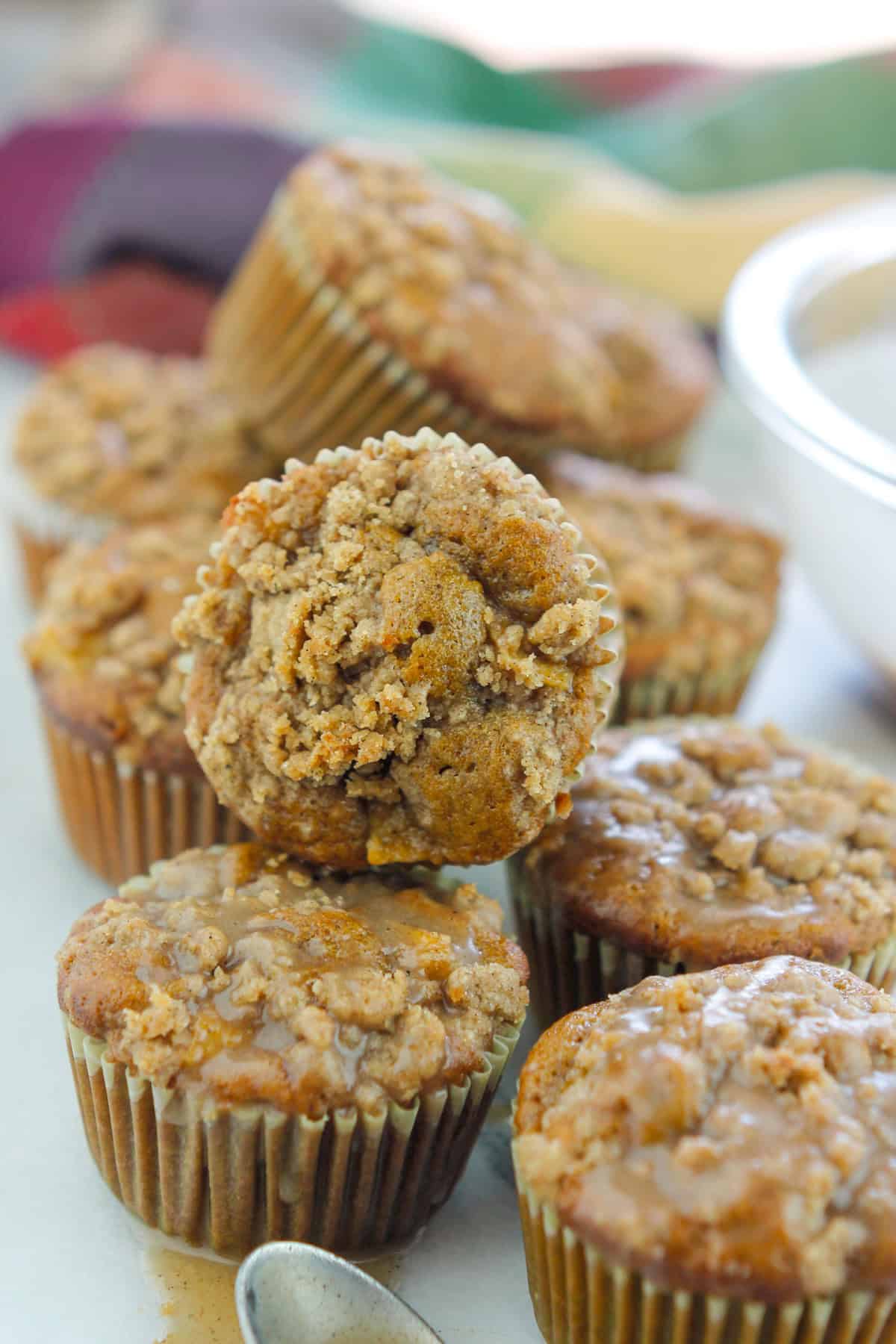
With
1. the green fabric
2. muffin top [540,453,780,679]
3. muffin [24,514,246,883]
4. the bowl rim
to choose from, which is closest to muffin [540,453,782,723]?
muffin top [540,453,780,679]

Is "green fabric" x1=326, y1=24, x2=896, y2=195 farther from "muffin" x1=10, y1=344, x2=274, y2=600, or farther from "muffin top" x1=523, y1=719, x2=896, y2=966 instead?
"muffin top" x1=523, y1=719, x2=896, y2=966

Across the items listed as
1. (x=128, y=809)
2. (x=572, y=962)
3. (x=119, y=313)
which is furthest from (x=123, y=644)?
(x=119, y=313)

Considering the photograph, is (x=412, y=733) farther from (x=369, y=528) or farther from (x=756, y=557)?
(x=756, y=557)

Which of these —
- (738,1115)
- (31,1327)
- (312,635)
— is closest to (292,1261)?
(31,1327)

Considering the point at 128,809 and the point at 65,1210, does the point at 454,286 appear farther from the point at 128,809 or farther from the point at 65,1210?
the point at 65,1210

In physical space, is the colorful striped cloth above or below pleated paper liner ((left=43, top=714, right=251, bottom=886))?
above

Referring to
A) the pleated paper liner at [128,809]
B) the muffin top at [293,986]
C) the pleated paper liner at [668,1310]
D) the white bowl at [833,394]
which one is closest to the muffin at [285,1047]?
the muffin top at [293,986]
